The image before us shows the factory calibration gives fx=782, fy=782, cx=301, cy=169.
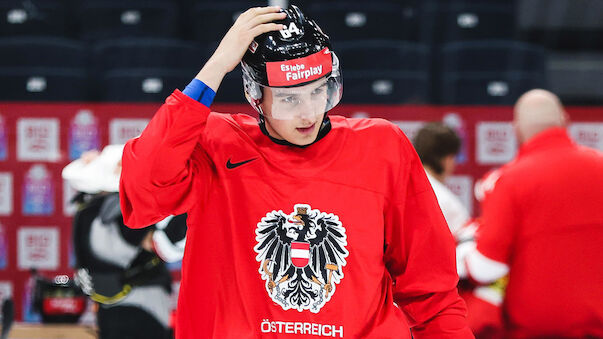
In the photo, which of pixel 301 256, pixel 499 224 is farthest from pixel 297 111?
pixel 499 224

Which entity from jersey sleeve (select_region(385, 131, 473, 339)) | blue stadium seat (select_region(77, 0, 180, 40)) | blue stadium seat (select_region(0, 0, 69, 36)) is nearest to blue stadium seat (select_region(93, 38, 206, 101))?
blue stadium seat (select_region(77, 0, 180, 40))

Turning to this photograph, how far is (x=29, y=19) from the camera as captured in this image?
5.29m

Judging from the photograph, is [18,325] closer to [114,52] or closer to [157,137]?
[114,52]

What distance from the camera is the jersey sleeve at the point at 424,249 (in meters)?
1.53

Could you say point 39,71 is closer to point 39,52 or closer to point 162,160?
point 39,52

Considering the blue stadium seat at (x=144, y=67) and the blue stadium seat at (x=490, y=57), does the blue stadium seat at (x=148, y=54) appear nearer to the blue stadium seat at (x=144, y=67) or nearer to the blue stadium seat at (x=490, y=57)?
the blue stadium seat at (x=144, y=67)

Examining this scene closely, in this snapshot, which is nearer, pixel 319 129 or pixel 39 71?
pixel 319 129

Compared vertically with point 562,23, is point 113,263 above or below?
below

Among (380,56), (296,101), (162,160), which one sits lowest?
(162,160)

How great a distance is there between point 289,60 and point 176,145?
270 millimetres

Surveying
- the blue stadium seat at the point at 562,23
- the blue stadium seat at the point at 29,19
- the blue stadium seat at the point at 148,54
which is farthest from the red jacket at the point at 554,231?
the blue stadium seat at the point at 29,19

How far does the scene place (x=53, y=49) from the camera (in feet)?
16.3

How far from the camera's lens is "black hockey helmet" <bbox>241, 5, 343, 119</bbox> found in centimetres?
146

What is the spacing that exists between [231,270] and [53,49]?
388cm
